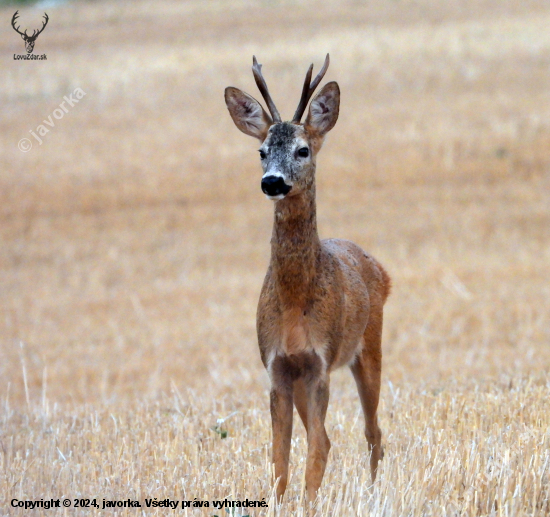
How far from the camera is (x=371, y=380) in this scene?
6.96 m

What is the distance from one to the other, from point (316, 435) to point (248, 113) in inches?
83.5

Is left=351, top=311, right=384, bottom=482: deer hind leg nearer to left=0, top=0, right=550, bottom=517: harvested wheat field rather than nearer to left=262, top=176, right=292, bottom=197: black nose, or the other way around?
left=0, top=0, right=550, bottom=517: harvested wheat field

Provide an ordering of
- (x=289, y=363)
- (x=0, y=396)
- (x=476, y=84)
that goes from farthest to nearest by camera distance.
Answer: (x=476, y=84)
(x=0, y=396)
(x=289, y=363)

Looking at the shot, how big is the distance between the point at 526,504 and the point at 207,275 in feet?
46.4

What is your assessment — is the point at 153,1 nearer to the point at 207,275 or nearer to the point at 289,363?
the point at 207,275

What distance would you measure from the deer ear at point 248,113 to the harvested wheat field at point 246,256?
2.16m

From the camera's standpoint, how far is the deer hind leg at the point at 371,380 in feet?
22.2

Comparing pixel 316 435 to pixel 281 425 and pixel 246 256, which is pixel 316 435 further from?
pixel 246 256

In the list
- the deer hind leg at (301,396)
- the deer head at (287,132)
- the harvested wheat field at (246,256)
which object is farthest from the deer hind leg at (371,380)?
the deer head at (287,132)

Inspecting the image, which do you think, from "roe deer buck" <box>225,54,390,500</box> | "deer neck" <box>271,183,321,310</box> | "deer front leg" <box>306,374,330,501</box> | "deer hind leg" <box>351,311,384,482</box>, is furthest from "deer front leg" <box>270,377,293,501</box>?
"deer hind leg" <box>351,311,384,482</box>

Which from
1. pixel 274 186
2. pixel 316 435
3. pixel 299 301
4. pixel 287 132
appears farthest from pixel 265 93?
pixel 316 435

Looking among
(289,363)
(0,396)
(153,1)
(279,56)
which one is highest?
(153,1)

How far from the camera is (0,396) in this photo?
13203 millimetres

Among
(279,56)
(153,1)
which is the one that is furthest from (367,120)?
(153,1)
